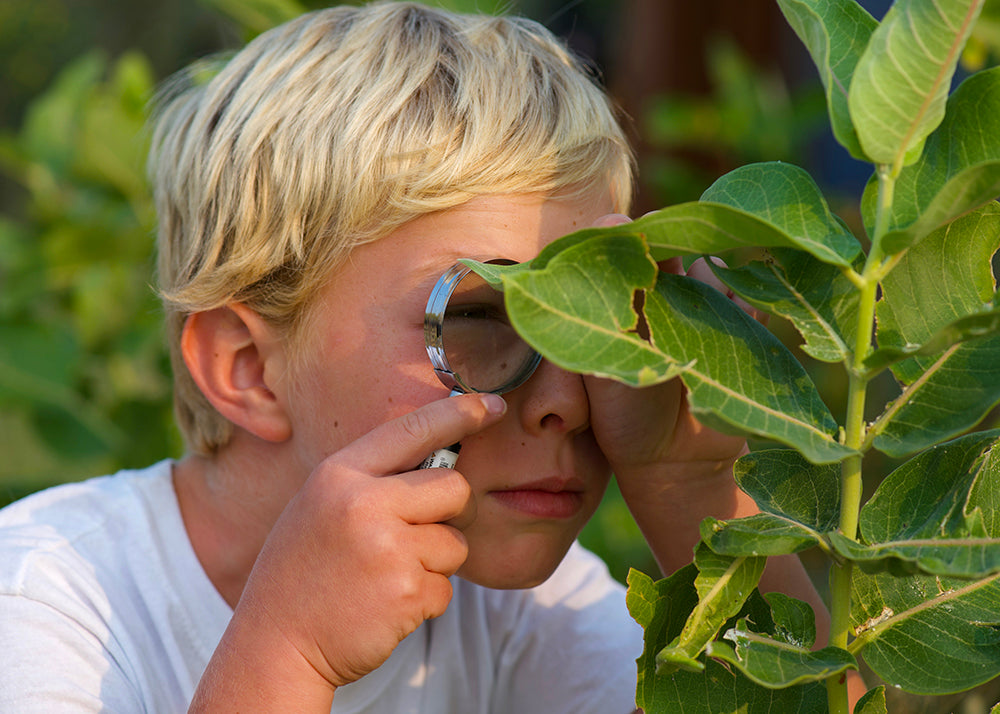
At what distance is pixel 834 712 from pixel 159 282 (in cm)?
126

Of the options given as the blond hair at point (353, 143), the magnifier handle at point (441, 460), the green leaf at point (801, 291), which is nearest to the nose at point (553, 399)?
the magnifier handle at point (441, 460)

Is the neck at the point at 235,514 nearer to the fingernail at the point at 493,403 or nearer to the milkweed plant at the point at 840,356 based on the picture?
the fingernail at the point at 493,403

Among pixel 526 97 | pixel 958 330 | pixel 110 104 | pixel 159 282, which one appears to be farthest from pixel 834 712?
pixel 110 104

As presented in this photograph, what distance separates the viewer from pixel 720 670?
81 cm

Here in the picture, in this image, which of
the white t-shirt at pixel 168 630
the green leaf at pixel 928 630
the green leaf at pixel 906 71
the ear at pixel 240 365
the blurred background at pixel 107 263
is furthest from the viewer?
the blurred background at pixel 107 263

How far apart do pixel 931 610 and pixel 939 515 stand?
0.11m

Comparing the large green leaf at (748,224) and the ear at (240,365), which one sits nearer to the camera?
the large green leaf at (748,224)

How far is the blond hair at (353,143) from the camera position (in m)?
1.24

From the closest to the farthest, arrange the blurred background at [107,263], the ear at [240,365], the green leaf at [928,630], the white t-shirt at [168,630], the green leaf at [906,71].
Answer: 1. the green leaf at [906,71]
2. the green leaf at [928,630]
3. the white t-shirt at [168,630]
4. the ear at [240,365]
5. the blurred background at [107,263]

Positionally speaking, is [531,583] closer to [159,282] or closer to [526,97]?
[526,97]

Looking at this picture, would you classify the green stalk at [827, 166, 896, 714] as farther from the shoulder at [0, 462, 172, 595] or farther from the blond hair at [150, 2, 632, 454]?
the shoulder at [0, 462, 172, 595]

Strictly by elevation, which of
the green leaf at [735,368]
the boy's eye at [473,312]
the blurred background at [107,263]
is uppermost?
the green leaf at [735,368]

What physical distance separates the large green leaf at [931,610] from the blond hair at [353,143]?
0.63m

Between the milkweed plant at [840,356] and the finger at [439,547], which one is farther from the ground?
the milkweed plant at [840,356]
